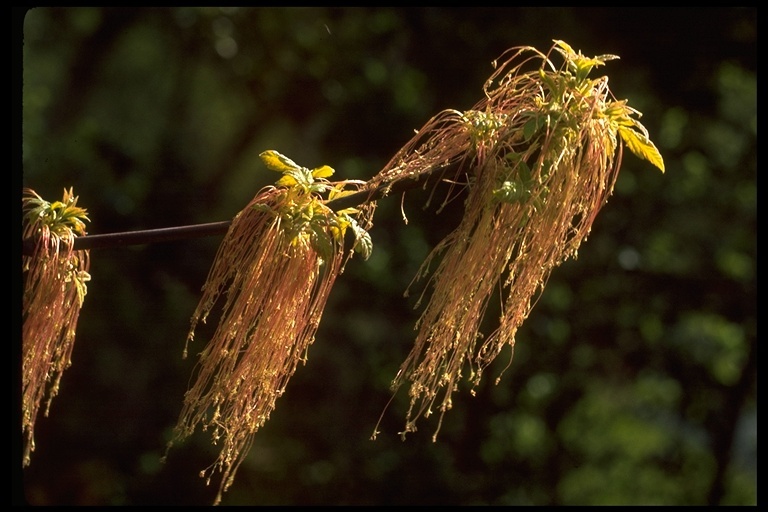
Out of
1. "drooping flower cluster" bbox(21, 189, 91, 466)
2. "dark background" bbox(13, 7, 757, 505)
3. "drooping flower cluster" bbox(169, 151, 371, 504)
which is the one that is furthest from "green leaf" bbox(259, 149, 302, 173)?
"dark background" bbox(13, 7, 757, 505)

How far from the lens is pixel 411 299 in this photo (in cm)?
216

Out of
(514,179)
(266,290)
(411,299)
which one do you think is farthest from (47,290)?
(411,299)

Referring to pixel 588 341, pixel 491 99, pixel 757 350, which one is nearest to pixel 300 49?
pixel 588 341

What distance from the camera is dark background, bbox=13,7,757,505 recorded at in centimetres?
221

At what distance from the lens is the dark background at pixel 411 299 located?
221cm

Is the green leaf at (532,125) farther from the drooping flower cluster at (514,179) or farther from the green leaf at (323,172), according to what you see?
the green leaf at (323,172)

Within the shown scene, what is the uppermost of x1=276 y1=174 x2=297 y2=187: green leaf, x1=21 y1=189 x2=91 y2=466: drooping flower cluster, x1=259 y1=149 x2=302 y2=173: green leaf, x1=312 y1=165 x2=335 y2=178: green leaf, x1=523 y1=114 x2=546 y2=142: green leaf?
x1=523 y1=114 x2=546 y2=142: green leaf

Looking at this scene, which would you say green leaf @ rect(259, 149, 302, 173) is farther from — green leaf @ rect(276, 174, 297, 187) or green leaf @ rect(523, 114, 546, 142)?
green leaf @ rect(523, 114, 546, 142)

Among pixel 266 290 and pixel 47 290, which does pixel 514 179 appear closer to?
pixel 266 290

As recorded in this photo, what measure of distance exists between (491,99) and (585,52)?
1413 mm

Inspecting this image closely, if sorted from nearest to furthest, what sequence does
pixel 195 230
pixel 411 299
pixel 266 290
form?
pixel 195 230 < pixel 266 290 < pixel 411 299

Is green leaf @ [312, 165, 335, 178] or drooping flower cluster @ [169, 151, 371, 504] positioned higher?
green leaf @ [312, 165, 335, 178]

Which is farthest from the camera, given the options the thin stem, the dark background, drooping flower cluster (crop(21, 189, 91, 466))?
the dark background

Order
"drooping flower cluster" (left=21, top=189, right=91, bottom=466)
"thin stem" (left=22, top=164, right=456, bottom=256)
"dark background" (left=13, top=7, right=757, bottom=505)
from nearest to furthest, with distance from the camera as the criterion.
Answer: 1. "thin stem" (left=22, top=164, right=456, bottom=256)
2. "drooping flower cluster" (left=21, top=189, right=91, bottom=466)
3. "dark background" (left=13, top=7, right=757, bottom=505)
